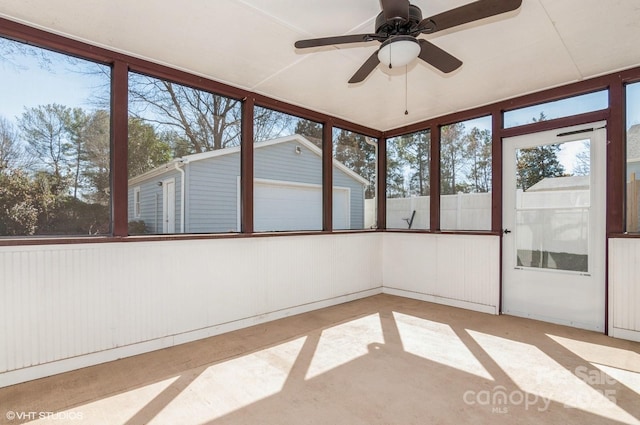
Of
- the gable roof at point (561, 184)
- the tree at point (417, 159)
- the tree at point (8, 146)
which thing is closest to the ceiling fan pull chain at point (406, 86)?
the tree at point (417, 159)

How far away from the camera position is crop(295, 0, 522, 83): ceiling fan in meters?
1.85

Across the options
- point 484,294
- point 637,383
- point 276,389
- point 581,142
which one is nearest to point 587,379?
point 637,383

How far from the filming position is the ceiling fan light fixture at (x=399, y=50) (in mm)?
2059

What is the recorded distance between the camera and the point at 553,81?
3482mm

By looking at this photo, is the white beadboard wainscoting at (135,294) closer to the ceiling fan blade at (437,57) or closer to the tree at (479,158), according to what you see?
the tree at (479,158)

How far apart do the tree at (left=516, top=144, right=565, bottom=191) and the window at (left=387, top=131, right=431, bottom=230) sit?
119cm

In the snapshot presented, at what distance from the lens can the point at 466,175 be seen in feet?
14.5

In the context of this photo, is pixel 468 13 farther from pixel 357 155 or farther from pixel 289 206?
pixel 357 155

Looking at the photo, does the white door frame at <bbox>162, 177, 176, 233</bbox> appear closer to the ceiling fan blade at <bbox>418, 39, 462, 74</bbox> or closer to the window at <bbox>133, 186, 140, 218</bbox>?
the window at <bbox>133, 186, 140, 218</bbox>


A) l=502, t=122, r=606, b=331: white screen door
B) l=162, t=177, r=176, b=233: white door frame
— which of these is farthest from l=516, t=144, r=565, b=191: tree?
l=162, t=177, r=176, b=233: white door frame

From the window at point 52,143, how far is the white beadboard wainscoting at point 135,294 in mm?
257

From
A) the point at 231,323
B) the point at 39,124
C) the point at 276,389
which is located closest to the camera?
the point at 276,389

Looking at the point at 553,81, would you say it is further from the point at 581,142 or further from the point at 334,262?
the point at 334,262

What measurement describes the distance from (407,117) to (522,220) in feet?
6.73
